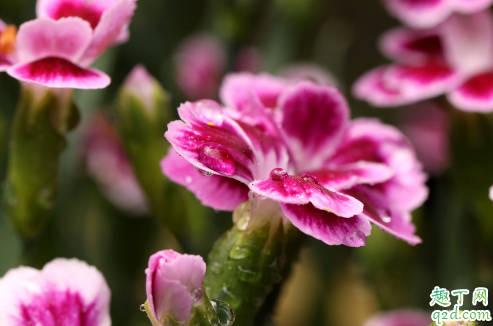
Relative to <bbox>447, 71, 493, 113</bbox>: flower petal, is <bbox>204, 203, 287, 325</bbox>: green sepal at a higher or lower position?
lower

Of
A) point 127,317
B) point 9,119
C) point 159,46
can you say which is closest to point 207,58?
point 159,46

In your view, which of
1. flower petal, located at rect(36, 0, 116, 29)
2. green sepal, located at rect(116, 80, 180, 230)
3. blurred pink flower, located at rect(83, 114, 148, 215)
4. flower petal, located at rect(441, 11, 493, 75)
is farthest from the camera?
blurred pink flower, located at rect(83, 114, 148, 215)

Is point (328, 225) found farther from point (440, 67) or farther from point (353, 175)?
point (440, 67)

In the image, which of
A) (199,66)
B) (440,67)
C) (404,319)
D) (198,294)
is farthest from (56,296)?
(199,66)

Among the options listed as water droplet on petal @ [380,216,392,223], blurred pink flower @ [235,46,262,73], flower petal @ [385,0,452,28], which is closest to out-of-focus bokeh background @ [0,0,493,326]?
blurred pink flower @ [235,46,262,73]

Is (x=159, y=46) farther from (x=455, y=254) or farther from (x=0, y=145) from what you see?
(x=455, y=254)

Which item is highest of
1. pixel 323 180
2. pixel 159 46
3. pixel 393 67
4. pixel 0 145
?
pixel 159 46

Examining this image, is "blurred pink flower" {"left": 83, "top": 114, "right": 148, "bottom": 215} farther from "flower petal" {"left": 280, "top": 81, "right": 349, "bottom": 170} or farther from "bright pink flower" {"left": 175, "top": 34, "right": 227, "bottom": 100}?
"flower petal" {"left": 280, "top": 81, "right": 349, "bottom": 170}
